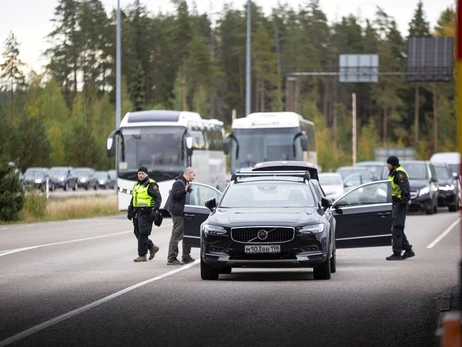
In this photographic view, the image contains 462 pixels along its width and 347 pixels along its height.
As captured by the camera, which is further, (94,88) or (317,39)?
(317,39)

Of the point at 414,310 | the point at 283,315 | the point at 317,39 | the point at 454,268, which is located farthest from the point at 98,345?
the point at 317,39

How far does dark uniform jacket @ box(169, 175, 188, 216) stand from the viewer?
22812 mm

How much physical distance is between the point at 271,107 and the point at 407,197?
135030 mm

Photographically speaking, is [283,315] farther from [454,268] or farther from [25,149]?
[25,149]

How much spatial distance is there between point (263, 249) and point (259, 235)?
0.20 m

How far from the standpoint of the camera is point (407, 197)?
953 inches

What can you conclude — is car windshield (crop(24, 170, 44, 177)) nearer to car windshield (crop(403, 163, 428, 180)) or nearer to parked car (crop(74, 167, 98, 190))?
parked car (crop(74, 167, 98, 190))

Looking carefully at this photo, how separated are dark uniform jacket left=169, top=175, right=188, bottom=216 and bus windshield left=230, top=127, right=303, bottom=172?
24830 mm

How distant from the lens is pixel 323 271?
771 inches

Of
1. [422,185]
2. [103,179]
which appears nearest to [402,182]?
[422,185]

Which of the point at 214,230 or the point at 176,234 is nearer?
the point at 214,230

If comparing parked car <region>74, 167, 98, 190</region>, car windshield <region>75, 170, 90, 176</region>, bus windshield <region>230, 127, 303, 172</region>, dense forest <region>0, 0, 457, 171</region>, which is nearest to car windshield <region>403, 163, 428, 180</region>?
bus windshield <region>230, 127, 303, 172</region>

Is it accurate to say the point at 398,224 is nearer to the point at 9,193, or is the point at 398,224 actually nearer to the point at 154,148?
the point at 9,193

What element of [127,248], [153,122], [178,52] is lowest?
[127,248]
